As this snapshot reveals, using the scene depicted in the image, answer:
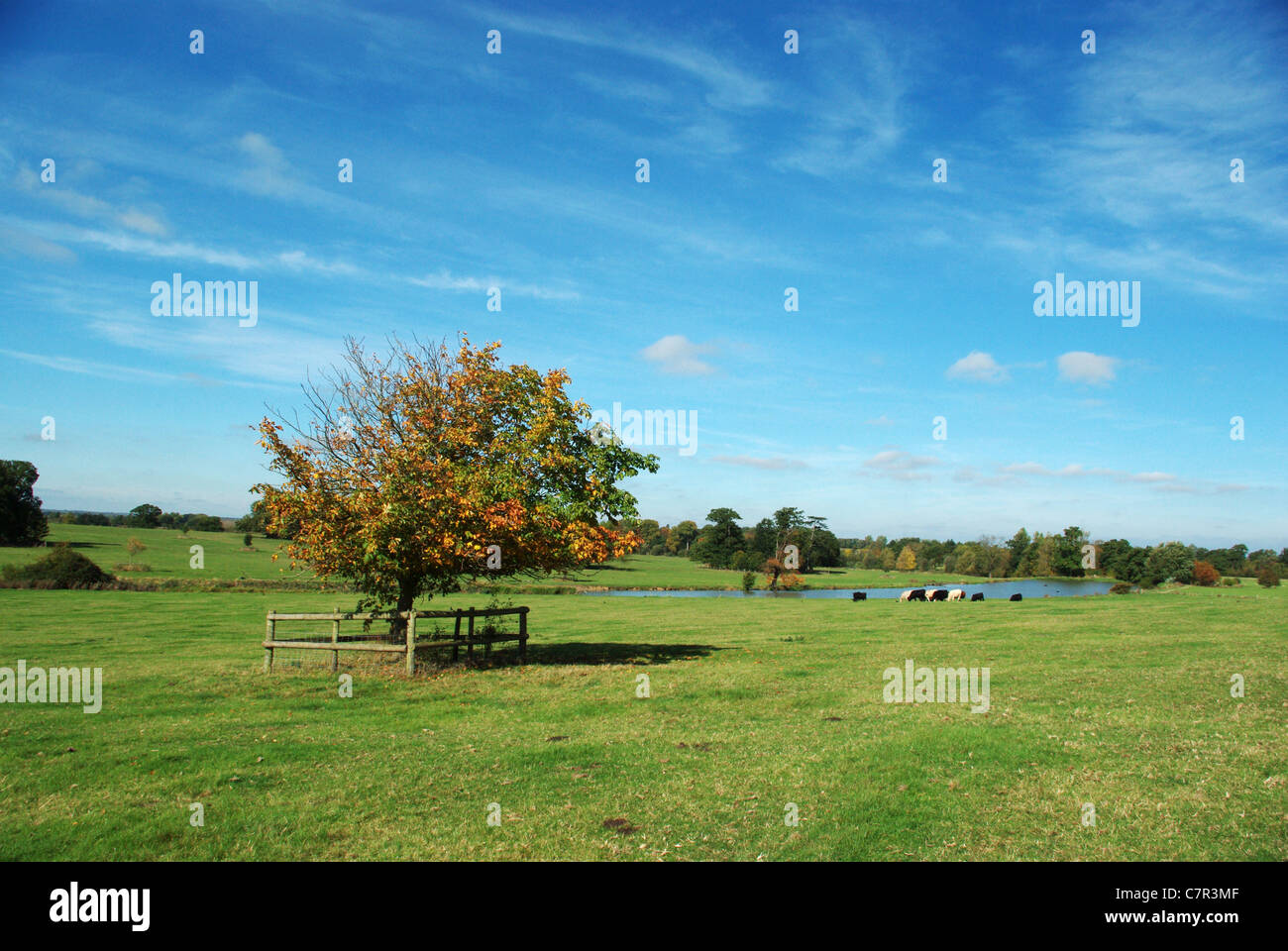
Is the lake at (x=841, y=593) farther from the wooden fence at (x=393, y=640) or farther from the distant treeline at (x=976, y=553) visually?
the wooden fence at (x=393, y=640)

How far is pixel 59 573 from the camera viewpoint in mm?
56750

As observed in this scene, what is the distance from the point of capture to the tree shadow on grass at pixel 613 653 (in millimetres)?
24562

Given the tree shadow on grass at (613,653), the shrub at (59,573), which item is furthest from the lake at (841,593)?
the tree shadow on grass at (613,653)

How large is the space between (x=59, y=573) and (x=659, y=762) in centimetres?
6386

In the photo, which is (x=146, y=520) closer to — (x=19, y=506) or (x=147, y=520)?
(x=147, y=520)

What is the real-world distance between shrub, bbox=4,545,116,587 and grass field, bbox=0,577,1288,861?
39.7 metres

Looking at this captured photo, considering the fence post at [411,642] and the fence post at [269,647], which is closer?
the fence post at [411,642]

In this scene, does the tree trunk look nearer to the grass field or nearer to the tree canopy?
the grass field

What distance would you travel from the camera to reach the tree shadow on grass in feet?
80.6

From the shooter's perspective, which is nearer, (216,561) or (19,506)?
(216,561)

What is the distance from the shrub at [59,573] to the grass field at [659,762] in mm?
39694

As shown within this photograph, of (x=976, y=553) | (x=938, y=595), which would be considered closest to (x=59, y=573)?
(x=938, y=595)
